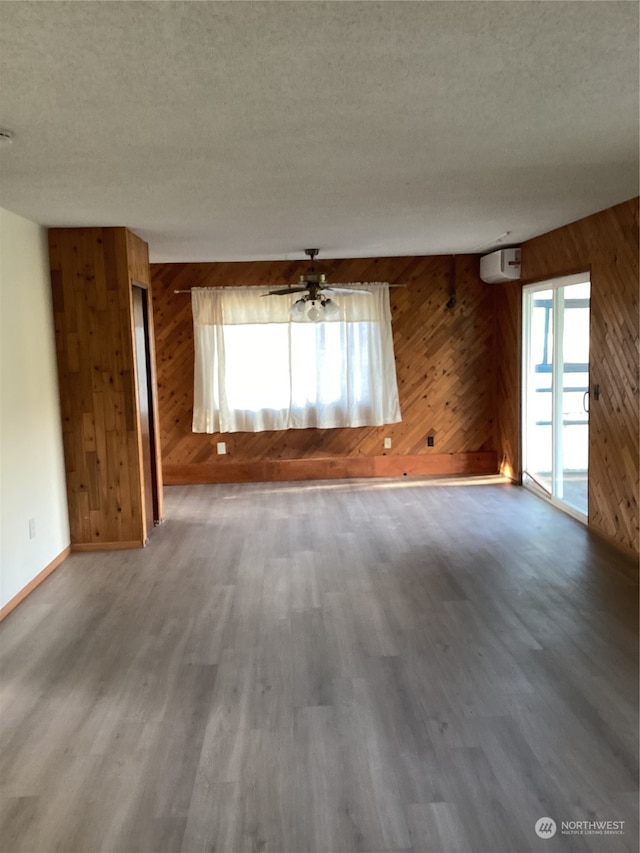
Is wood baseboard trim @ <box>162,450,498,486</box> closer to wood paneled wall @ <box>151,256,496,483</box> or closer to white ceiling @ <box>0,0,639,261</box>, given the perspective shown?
wood paneled wall @ <box>151,256,496,483</box>

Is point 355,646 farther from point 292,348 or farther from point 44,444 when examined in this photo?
point 292,348

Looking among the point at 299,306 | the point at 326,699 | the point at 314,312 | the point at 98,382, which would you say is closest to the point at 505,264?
the point at 314,312

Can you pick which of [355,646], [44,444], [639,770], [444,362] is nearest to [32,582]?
[44,444]

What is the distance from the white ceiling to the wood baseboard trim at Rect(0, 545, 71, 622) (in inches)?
92.8

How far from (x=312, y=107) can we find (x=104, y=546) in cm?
388

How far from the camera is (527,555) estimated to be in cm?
480

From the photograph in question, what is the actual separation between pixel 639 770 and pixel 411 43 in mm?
2530

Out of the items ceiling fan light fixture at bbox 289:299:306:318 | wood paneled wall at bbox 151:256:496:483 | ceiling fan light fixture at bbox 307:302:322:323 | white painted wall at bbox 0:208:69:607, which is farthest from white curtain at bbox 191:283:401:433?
white painted wall at bbox 0:208:69:607

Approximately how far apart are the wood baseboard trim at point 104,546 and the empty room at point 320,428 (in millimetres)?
23

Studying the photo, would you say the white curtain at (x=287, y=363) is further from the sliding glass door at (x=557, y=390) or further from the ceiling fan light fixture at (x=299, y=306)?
the sliding glass door at (x=557, y=390)

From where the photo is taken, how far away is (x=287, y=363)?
745cm

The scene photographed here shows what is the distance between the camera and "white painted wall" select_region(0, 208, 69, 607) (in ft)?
13.4

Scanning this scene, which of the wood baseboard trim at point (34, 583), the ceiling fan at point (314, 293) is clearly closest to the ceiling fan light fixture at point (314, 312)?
the ceiling fan at point (314, 293)

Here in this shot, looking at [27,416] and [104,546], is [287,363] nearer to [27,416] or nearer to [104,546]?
[104,546]
